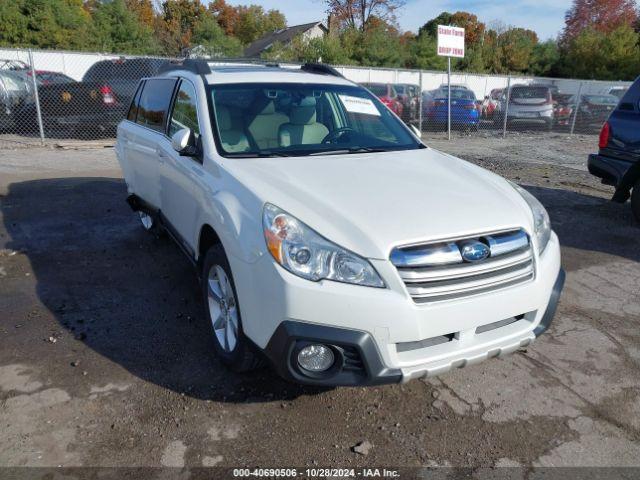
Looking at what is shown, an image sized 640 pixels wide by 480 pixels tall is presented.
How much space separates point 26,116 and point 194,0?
163 ft

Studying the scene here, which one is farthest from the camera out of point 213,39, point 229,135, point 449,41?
point 213,39

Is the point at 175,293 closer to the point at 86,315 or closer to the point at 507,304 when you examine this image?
the point at 86,315

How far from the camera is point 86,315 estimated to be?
388cm

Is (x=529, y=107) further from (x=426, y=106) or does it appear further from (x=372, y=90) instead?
(x=372, y=90)

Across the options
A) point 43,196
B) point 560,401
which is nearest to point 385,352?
point 560,401

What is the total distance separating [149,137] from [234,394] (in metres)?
2.70

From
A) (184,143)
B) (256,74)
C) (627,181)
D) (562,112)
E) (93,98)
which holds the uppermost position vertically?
(256,74)

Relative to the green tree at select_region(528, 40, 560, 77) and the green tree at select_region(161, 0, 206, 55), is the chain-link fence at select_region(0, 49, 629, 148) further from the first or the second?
the green tree at select_region(161, 0, 206, 55)

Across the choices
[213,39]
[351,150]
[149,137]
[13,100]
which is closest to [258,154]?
[351,150]

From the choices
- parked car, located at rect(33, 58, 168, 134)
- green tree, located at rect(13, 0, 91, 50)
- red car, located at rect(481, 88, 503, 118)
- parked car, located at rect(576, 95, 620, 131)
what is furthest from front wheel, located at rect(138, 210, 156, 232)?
green tree, located at rect(13, 0, 91, 50)

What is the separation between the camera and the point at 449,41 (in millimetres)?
13891

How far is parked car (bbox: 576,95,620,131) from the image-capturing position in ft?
59.7

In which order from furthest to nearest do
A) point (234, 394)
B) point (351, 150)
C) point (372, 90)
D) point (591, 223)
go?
point (372, 90) → point (591, 223) → point (351, 150) → point (234, 394)

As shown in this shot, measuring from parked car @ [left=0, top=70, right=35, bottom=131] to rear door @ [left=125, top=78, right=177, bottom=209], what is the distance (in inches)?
354
